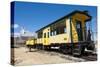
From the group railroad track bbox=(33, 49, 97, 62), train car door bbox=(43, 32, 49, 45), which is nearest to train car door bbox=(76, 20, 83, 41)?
railroad track bbox=(33, 49, 97, 62)

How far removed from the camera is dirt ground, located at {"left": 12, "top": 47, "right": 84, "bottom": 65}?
2.91 m

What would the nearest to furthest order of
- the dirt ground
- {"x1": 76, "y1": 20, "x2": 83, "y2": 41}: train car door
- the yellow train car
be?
the dirt ground → the yellow train car → {"x1": 76, "y1": 20, "x2": 83, "y2": 41}: train car door

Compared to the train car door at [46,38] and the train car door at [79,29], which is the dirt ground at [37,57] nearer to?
the train car door at [46,38]

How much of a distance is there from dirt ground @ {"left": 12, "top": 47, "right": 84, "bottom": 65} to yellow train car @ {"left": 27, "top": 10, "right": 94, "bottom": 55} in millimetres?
93

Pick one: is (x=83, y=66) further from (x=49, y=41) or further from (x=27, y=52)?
(x=27, y=52)

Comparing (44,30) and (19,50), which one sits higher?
(44,30)

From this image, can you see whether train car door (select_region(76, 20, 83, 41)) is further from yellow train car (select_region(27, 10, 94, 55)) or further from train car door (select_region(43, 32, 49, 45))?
train car door (select_region(43, 32, 49, 45))

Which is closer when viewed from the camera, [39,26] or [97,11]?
[39,26]

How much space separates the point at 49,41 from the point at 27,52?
0.36 m

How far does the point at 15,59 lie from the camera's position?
288 centimetres
